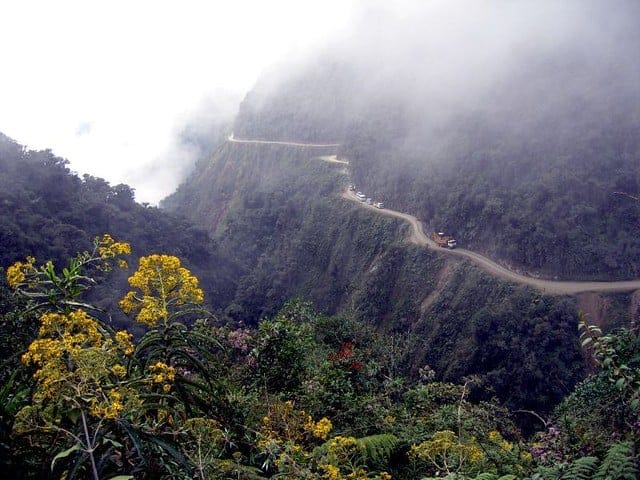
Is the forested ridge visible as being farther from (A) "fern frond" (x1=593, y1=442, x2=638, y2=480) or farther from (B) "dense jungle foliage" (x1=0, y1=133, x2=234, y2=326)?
(B) "dense jungle foliage" (x1=0, y1=133, x2=234, y2=326)

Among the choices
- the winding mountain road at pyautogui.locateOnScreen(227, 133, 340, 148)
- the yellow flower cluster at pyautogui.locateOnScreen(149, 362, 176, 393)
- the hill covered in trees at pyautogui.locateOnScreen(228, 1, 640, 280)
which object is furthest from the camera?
the winding mountain road at pyautogui.locateOnScreen(227, 133, 340, 148)

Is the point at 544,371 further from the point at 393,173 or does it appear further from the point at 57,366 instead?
the point at 57,366

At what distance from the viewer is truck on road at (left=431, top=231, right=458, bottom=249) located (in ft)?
139

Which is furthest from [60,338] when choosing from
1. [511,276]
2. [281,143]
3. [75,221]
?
[281,143]

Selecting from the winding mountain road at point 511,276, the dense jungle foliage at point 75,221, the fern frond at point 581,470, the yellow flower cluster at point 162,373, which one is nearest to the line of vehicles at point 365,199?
the winding mountain road at point 511,276

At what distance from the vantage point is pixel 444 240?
42656 millimetres

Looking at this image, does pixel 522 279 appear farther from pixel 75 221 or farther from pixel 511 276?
pixel 75 221

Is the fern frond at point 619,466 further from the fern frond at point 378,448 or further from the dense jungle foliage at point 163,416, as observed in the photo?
the fern frond at point 378,448

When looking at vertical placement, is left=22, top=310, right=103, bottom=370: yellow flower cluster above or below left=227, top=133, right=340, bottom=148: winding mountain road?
below

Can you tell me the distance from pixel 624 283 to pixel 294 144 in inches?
1713

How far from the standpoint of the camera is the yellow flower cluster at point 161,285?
4762 mm

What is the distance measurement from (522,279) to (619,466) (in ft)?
117


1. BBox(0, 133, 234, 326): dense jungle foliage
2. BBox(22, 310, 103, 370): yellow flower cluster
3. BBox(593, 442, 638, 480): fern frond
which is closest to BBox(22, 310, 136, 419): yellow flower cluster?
BBox(22, 310, 103, 370): yellow flower cluster

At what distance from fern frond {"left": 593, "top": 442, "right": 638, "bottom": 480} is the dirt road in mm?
33228
